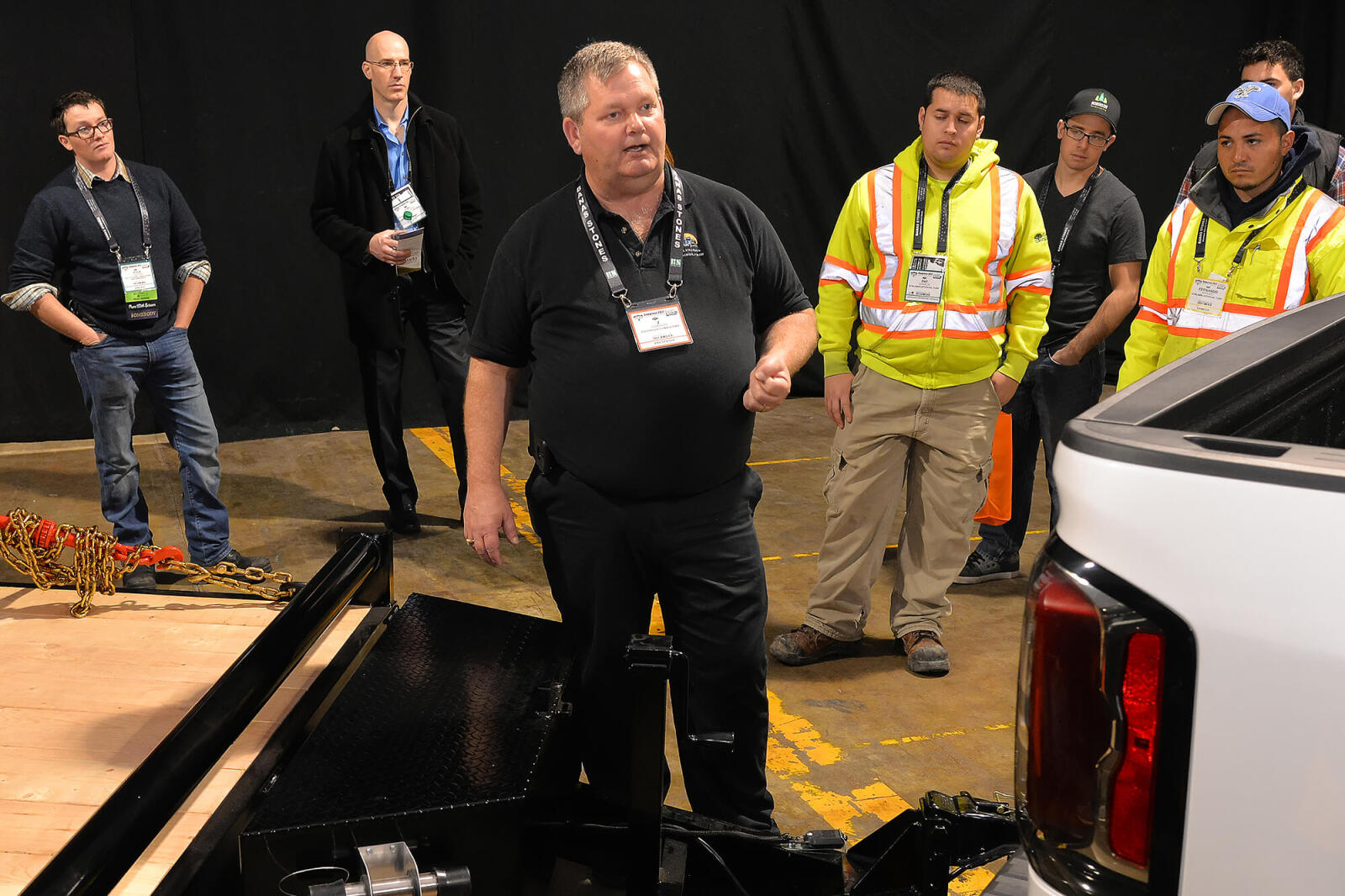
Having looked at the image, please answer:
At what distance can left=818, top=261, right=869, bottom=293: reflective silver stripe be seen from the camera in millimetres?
3838

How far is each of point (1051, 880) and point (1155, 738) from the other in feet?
0.59

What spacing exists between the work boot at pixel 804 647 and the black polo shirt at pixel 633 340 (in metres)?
1.49

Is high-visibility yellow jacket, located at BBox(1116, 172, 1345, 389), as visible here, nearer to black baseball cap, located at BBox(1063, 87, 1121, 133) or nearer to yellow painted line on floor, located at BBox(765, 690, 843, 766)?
black baseball cap, located at BBox(1063, 87, 1121, 133)

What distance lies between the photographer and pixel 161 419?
462 centimetres

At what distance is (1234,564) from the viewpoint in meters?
0.94

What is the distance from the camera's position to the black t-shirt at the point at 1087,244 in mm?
4570

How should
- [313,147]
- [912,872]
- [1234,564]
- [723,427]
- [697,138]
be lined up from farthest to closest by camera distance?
[697,138] < [313,147] < [723,427] < [912,872] < [1234,564]

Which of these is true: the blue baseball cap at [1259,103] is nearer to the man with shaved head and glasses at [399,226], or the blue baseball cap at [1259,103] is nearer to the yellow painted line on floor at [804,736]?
the yellow painted line on floor at [804,736]

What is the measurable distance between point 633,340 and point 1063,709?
5.00 ft

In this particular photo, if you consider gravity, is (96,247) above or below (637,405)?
above

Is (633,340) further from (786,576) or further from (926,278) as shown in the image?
(786,576)

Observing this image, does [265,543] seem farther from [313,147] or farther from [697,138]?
[697,138]

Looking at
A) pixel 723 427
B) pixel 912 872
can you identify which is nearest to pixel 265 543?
pixel 723 427

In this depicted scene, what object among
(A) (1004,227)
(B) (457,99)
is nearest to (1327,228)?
(A) (1004,227)
